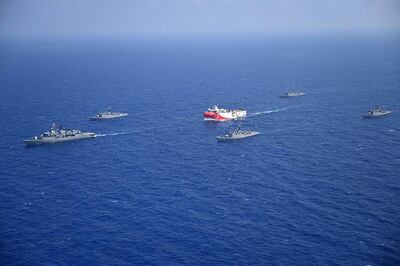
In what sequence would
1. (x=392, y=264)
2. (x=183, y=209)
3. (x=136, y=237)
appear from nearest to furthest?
(x=392, y=264) → (x=136, y=237) → (x=183, y=209)

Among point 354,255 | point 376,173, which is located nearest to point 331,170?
point 376,173

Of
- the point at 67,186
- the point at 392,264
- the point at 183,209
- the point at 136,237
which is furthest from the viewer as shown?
the point at 67,186

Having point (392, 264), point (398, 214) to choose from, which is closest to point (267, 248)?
point (392, 264)

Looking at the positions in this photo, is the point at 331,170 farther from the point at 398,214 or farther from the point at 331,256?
the point at 331,256

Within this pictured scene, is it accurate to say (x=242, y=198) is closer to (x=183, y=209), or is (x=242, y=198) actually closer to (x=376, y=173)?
(x=183, y=209)

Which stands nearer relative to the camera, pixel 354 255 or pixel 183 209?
pixel 354 255

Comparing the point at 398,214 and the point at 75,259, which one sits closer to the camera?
the point at 75,259

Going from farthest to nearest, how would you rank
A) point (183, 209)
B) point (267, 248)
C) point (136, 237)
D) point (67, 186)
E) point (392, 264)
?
1. point (67, 186)
2. point (183, 209)
3. point (136, 237)
4. point (267, 248)
5. point (392, 264)

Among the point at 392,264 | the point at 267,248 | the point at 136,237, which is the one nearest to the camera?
the point at 392,264
